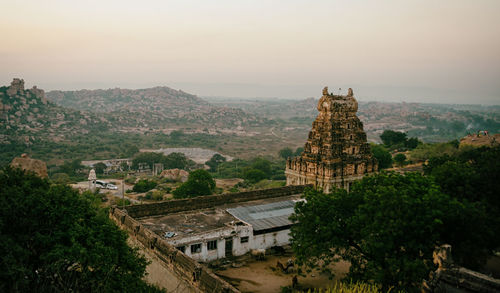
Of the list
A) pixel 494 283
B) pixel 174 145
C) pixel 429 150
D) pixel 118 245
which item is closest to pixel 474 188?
pixel 494 283

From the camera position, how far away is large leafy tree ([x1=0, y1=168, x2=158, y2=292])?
938cm

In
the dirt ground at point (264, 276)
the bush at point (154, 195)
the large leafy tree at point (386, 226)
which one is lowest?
the bush at point (154, 195)

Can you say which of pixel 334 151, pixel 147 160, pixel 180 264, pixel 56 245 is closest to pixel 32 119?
pixel 147 160

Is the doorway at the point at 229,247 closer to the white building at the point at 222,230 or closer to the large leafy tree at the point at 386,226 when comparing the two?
the white building at the point at 222,230

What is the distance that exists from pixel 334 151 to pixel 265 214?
997cm

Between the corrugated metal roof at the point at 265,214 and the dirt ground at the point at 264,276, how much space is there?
177 cm

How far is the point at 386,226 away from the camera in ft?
40.4

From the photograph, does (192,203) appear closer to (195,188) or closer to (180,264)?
(180,264)

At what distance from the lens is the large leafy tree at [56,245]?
938 cm

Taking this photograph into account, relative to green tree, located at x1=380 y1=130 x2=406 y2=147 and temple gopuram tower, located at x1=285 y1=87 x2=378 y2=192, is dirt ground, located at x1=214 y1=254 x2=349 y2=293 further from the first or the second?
green tree, located at x1=380 y1=130 x2=406 y2=147

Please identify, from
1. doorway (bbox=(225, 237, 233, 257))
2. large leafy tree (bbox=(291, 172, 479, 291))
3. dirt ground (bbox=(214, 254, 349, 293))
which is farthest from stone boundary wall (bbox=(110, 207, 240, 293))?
large leafy tree (bbox=(291, 172, 479, 291))

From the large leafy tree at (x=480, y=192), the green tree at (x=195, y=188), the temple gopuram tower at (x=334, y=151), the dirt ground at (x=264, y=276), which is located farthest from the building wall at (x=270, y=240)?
the green tree at (x=195, y=188)

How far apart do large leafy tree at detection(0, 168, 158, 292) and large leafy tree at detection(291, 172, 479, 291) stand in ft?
21.4

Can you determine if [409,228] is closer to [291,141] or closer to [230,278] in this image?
[230,278]
